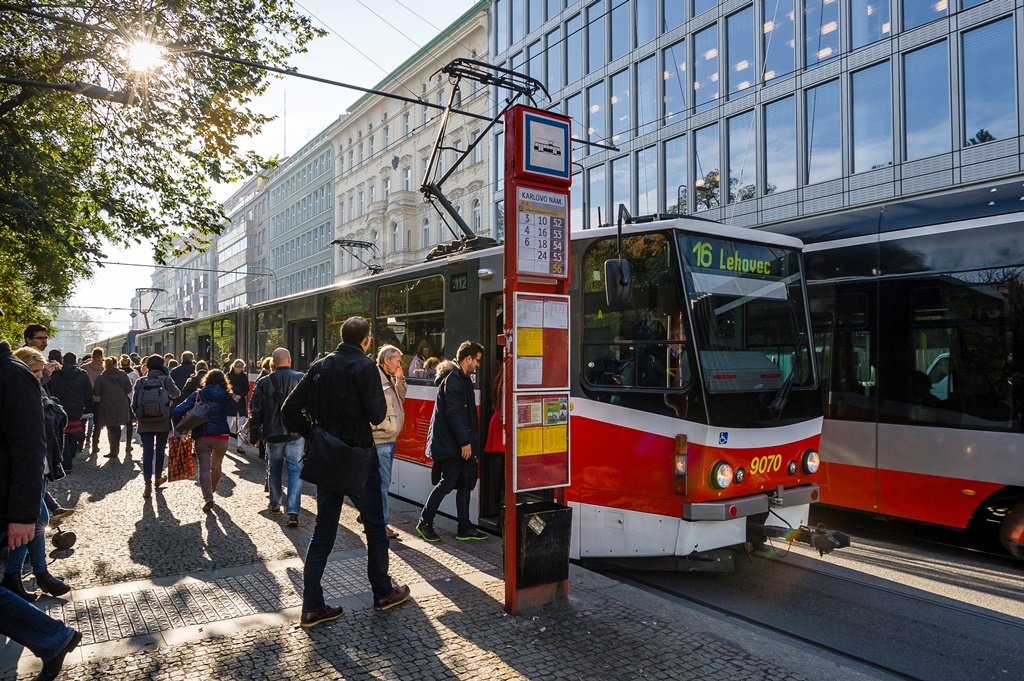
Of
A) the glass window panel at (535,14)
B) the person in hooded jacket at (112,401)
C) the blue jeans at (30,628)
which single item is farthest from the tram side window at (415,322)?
the glass window panel at (535,14)

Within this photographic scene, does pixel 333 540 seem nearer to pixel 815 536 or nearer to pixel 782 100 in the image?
pixel 815 536

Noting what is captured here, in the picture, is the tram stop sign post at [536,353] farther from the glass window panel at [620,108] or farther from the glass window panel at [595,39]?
the glass window panel at [595,39]

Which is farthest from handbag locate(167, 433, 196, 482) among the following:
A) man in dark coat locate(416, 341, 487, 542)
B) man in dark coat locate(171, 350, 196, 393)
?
man in dark coat locate(171, 350, 196, 393)

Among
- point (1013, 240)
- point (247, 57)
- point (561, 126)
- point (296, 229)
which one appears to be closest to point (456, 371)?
point (561, 126)

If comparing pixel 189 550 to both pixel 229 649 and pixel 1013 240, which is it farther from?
pixel 1013 240

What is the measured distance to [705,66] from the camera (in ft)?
80.5

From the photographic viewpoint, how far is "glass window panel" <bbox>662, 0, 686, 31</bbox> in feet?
83.1

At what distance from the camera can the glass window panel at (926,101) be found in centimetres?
1836

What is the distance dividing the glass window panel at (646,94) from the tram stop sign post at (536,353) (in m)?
22.7

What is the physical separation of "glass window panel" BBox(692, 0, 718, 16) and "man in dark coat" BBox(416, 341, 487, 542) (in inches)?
843

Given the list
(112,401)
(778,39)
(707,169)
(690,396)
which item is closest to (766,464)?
(690,396)

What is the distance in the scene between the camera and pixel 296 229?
61.1 m

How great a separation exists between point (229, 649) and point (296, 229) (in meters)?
60.1

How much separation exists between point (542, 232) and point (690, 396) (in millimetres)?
1674
